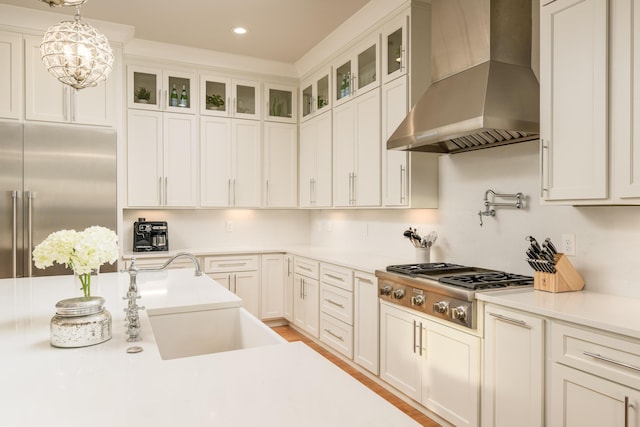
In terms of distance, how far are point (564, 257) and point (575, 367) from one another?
634 mm

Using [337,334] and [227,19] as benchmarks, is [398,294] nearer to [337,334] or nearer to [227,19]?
[337,334]

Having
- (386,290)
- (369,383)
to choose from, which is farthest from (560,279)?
(369,383)

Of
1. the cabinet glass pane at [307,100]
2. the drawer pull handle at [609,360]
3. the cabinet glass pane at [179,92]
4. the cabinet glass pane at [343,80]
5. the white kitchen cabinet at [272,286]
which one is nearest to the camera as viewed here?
the drawer pull handle at [609,360]

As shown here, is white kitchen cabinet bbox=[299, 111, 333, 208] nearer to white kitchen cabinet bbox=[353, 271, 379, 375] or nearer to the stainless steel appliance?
white kitchen cabinet bbox=[353, 271, 379, 375]

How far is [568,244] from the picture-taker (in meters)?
2.33

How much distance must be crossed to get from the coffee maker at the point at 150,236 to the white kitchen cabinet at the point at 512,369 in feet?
10.8

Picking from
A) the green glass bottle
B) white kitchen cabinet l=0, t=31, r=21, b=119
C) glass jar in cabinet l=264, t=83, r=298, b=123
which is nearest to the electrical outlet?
glass jar in cabinet l=264, t=83, r=298, b=123

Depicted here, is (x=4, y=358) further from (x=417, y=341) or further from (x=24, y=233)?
(x=24, y=233)

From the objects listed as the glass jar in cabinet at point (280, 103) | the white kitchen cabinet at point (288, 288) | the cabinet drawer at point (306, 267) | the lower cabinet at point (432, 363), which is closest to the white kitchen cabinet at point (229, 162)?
the glass jar in cabinet at point (280, 103)

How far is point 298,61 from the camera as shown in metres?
4.75

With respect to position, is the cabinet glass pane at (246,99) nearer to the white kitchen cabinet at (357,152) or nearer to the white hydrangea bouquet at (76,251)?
the white kitchen cabinet at (357,152)

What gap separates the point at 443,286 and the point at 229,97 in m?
3.32

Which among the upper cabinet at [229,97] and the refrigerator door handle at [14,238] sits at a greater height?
the upper cabinet at [229,97]

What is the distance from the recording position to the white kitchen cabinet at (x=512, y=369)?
184 cm
